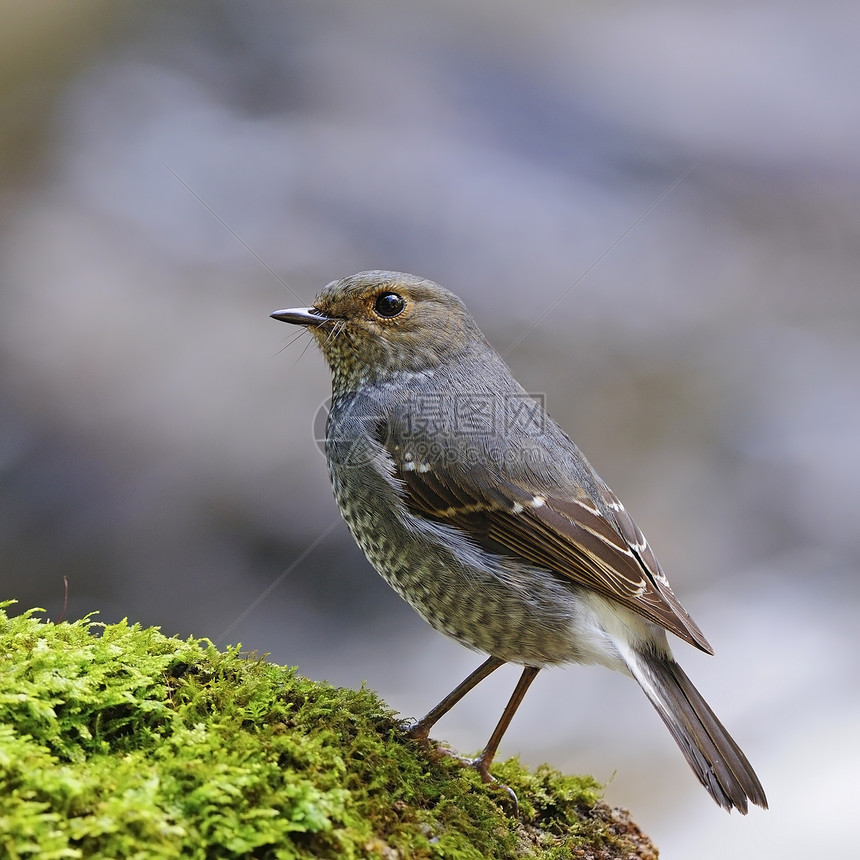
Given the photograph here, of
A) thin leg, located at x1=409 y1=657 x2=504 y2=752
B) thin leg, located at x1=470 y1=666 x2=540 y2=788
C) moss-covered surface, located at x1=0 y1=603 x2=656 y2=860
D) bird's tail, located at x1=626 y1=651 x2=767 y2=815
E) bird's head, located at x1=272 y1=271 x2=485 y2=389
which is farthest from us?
bird's head, located at x1=272 y1=271 x2=485 y2=389

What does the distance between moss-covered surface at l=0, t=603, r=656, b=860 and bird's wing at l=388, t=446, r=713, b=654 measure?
68 centimetres

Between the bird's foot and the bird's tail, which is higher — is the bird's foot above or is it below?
below

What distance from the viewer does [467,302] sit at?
7910mm

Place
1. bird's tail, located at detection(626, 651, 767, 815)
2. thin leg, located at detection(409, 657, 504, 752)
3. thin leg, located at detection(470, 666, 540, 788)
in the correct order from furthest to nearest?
thin leg, located at detection(470, 666, 540, 788)
thin leg, located at detection(409, 657, 504, 752)
bird's tail, located at detection(626, 651, 767, 815)

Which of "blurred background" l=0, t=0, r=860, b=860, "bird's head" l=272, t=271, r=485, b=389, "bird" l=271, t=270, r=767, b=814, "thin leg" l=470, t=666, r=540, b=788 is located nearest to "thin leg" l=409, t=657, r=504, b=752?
"bird" l=271, t=270, r=767, b=814

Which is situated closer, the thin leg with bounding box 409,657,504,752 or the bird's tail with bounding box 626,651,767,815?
the bird's tail with bounding box 626,651,767,815

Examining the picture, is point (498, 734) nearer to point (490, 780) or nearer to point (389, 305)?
point (490, 780)

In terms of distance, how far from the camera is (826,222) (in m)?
9.30

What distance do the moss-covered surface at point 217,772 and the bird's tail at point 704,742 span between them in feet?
1.41

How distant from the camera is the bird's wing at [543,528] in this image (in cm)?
288

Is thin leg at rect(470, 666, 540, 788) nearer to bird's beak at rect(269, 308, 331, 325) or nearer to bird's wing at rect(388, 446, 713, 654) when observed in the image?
bird's wing at rect(388, 446, 713, 654)

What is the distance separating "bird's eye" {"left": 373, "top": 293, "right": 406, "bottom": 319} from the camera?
11.5ft

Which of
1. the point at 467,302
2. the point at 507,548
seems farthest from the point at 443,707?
the point at 467,302

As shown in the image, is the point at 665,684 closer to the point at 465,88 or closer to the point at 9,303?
the point at 9,303
